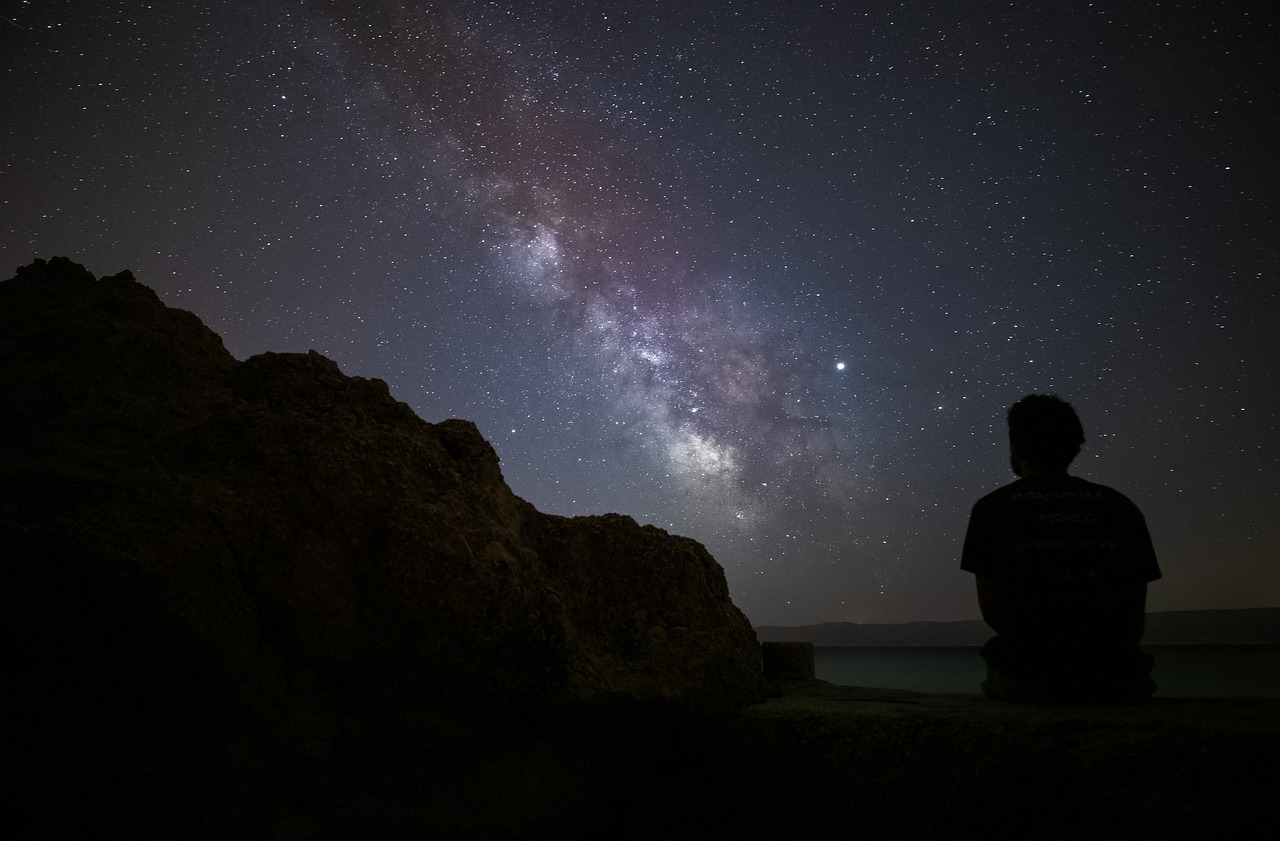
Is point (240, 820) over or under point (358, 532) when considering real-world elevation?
under

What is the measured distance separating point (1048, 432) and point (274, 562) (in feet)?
12.6

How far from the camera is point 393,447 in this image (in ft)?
11.5

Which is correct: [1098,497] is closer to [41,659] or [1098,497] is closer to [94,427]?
[41,659]

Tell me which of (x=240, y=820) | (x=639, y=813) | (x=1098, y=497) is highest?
(x=1098, y=497)

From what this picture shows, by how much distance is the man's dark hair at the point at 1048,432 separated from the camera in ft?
10.3

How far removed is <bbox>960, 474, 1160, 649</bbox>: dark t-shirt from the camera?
2.74 metres

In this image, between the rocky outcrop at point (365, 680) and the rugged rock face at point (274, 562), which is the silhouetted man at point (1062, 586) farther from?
the rugged rock face at point (274, 562)

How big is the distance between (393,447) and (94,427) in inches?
54.2

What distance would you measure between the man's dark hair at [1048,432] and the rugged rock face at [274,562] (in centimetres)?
200

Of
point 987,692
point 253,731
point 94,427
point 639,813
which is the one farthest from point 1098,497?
point 94,427

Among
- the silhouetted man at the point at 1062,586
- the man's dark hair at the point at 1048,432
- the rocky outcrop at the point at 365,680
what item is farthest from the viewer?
the man's dark hair at the point at 1048,432

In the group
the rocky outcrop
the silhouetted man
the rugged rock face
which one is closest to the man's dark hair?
the silhouetted man

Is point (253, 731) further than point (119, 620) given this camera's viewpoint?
Yes

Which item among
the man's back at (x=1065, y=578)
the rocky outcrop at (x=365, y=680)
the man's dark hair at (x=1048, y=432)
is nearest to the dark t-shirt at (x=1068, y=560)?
the man's back at (x=1065, y=578)
